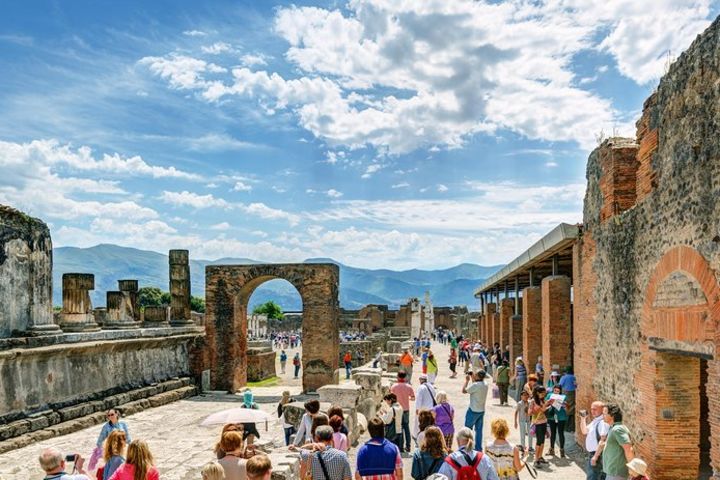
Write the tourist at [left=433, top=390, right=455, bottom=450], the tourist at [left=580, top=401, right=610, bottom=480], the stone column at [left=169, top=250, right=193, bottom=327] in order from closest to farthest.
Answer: the tourist at [left=580, top=401, right=610, bottom=480] → the tourist at [left=433, top=390, right=455, bottom=450] → the stone column at [left=169, top=250, right=193, bottom=327]

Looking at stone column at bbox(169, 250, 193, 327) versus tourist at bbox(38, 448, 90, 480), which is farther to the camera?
stone column at bbox(169, 250, 193, 327)

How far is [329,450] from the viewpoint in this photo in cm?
598

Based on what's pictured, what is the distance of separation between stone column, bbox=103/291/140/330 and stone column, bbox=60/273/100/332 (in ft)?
8.49

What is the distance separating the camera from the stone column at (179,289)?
2288cm

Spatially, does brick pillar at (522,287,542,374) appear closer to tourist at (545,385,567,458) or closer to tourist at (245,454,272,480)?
tourist at (545,385,567,458)

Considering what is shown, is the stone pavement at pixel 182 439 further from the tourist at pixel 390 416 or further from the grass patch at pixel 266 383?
the grass patch at pixel 266 383

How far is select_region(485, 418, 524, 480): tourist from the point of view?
675 centimetres

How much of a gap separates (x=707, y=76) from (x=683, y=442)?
4626 mm

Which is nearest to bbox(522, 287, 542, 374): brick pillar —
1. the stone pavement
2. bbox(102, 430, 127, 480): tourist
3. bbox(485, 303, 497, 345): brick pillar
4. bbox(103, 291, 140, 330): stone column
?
the stone pavement

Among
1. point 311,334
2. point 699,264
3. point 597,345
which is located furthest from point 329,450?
point 311,334

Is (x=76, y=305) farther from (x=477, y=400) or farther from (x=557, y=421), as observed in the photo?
(x=557, y=421)

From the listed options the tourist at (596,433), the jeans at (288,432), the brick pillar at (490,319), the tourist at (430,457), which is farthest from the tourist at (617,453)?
the brick pillar at (490,319)

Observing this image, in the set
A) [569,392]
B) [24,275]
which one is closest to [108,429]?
[24,275]

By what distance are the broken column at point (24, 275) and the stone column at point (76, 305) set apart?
2174 mm
